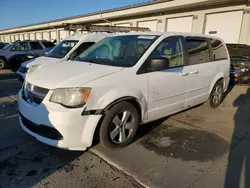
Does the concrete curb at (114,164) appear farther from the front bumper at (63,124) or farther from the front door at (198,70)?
the front door at (198,70)

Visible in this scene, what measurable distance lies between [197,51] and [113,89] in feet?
7.68

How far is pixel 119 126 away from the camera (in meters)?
3.03

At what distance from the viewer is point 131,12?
1731 centimetres

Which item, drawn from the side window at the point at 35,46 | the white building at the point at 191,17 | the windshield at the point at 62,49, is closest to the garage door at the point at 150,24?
the white building at the point at 191,17

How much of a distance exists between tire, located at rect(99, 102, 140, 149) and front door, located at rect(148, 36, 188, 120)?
1.25ft

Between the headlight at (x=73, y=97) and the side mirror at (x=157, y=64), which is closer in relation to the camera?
the headlight at (x=73, y=97)

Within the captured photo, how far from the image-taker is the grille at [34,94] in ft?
8.99

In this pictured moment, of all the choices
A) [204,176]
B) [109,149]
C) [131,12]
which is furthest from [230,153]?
[131,12]

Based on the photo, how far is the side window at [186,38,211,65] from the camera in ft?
13.1

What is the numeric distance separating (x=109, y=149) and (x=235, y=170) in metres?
1.74

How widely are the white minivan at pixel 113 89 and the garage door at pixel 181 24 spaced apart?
10237 mm

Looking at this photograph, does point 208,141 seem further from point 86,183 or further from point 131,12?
point 131,12

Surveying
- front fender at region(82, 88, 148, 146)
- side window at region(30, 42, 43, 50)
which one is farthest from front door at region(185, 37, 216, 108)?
side window at region(30, 42, 43, 50)

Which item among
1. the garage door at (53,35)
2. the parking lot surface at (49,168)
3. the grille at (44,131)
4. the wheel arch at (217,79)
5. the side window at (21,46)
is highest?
the garage door at (53,35)
